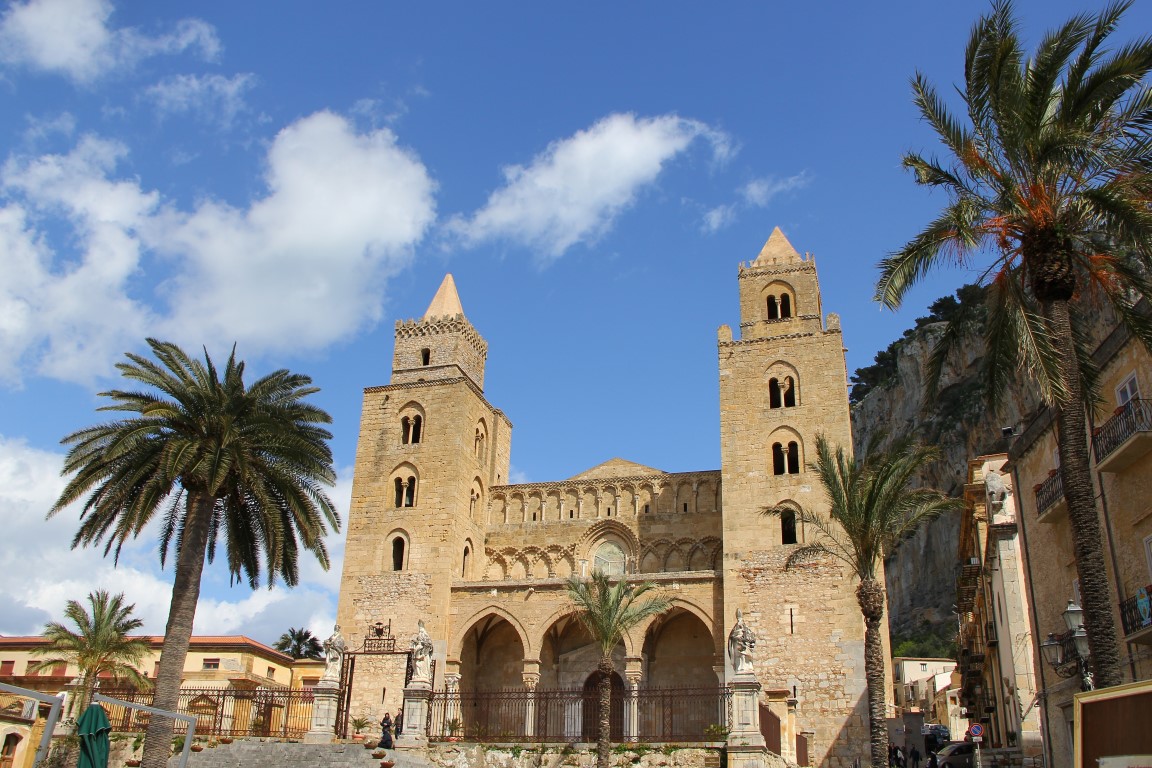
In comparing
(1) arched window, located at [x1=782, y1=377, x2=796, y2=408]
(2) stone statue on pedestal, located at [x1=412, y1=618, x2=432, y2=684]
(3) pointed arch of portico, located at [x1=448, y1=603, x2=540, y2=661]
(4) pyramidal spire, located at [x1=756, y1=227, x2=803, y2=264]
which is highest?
(4) pyramidal spire, located at [x1=756, y1=227, x2=803, y2=264]

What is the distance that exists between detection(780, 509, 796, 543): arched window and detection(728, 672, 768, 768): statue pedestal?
1226cm

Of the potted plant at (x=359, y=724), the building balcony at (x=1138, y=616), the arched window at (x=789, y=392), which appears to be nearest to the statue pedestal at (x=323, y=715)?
the potted plant at (x=359, y=724)

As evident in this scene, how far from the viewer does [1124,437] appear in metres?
14.9

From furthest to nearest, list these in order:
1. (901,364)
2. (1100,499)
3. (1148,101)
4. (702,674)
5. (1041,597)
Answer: (901,364) < (702,674) < (1041,597) < (1100,499) < (1148,101)

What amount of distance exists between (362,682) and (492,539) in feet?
25.6

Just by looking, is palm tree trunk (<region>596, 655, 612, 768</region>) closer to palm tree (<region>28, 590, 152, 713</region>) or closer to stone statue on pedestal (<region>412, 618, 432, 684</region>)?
stone statue on pedestal (<region>412, 618, 432, 684</region>)

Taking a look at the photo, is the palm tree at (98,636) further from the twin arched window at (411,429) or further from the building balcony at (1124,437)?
the building balcony at (1124,437)

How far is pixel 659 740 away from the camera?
23.1m

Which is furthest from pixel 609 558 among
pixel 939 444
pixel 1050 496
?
pixel 939 444

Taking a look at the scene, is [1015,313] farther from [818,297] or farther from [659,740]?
[818,297]

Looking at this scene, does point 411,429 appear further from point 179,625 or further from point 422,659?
point 179,625

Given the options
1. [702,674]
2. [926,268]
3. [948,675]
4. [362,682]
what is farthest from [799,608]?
[948,675]

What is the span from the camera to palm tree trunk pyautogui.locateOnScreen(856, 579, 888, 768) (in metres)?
18.4

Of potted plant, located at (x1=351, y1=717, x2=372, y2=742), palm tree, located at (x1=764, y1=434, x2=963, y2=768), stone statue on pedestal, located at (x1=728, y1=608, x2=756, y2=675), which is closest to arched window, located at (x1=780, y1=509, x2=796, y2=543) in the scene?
stone statue on pedestal, located at (x1=728, y1=608, x2=756, y2=675)
